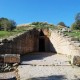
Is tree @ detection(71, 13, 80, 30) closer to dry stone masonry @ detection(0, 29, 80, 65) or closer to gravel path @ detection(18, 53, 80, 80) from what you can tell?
dry stone masonry @ detection(0, 29, 80, 65)

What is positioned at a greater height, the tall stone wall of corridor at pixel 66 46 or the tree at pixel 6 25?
the tree at pixel 6 25

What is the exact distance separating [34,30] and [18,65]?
11846 millimetres

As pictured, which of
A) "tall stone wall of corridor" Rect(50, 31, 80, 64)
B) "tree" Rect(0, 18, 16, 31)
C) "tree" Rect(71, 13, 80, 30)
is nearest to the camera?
"tall stone wall of corridor" Rect(50, 31, 80, 64)

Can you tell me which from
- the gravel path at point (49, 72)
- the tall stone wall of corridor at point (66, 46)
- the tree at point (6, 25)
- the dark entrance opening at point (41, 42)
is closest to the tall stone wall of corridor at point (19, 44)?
the dark entrance opening at point (41, 42)

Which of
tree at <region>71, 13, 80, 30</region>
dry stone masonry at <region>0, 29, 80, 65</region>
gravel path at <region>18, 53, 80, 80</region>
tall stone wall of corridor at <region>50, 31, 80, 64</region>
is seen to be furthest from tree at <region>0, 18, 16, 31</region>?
gravel path at <region>18, 53, 80, 80</region>

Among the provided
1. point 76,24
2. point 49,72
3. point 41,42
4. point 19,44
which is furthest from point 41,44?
point 49,72

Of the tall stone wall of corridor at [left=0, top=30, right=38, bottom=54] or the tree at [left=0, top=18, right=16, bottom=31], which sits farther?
the tree at [left=0, top=18, right=16, bottom=31]

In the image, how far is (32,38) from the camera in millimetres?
22391

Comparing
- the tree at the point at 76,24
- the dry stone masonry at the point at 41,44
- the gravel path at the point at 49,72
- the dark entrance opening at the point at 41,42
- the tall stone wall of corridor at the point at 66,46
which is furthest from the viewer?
the tree at the point at 76,24

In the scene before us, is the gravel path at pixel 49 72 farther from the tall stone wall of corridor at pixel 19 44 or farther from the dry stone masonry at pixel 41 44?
the tall stone wall of corridor at pixel 19 44

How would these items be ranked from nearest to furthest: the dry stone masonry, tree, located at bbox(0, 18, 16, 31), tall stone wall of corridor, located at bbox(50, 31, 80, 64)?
tall stone wall of corridor, located at bbox(50, 31, 80, 64), the dry stone masonry, tree, located at bbox(0, 18, 16, 31)

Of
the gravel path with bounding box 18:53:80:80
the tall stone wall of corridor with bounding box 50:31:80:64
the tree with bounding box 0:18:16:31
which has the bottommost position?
the gravel path with bounding box 18:53:80:80

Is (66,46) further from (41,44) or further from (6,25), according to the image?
(6,25)

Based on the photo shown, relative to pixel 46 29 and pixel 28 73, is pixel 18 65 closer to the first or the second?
pixel 28 73
